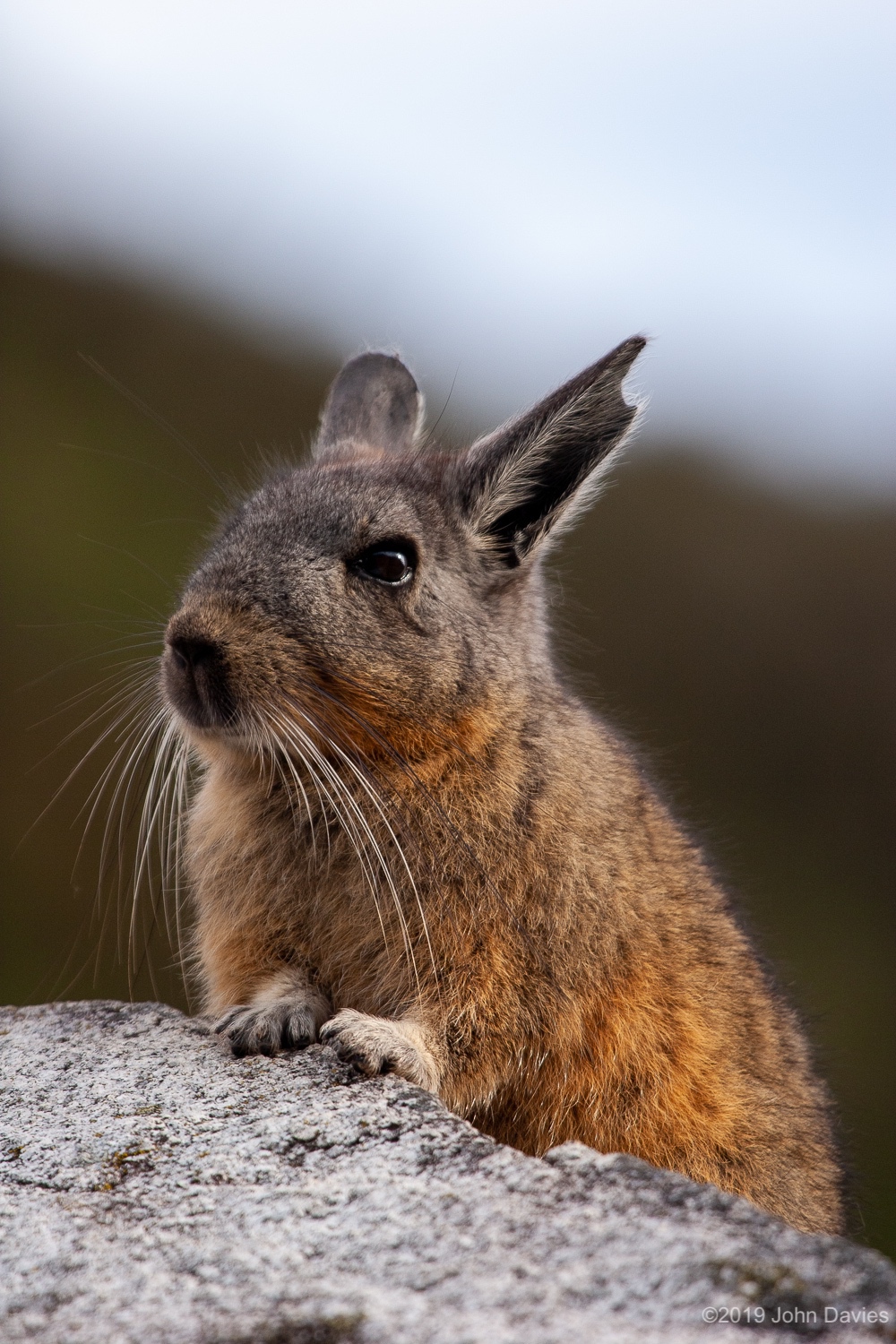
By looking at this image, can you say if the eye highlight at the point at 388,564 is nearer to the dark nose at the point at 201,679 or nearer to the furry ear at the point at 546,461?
the furry ear at the point at 546,461

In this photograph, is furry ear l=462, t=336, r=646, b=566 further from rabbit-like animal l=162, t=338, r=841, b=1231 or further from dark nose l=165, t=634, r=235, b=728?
dark nose l=165, t=634, r=235, b=728

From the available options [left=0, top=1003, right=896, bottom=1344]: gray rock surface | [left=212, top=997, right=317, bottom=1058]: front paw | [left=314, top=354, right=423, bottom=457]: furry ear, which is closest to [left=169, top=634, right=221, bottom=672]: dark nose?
[left=212, top=997, right=317, bottom=1058]: front paw

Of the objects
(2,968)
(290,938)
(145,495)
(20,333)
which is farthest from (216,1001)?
(20,333)

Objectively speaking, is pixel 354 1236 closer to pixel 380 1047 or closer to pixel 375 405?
pixel 380 1047

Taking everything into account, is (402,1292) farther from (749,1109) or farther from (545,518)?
(545,518)

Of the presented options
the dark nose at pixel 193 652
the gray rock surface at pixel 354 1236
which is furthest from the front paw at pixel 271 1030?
the dark nose at pixel 193 652

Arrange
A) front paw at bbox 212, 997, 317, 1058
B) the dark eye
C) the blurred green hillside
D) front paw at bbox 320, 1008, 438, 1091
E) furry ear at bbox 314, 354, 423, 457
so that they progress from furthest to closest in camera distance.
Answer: the blurred green hillside < furry ear at bbox 314, 354, 423, 457 < the dark eye < front paw at bbox 212, 997, 317, 1058 < front paw at bbox 320, 1008, 438, 1091
